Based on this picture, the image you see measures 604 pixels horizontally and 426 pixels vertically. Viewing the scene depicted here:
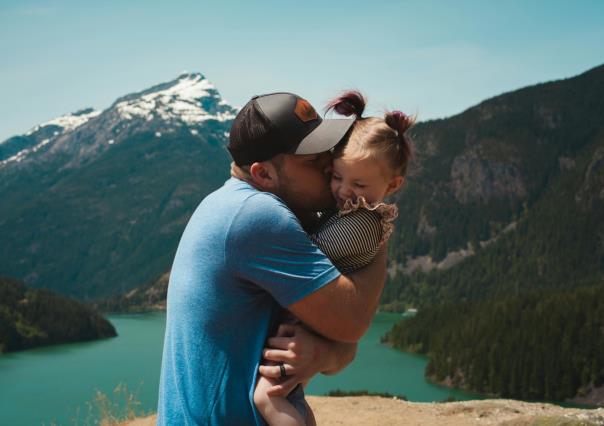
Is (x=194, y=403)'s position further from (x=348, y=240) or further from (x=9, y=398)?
(x=9, y=398)

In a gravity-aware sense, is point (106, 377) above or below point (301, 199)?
below

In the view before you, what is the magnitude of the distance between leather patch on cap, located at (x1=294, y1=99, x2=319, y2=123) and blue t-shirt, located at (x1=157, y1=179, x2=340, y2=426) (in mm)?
410

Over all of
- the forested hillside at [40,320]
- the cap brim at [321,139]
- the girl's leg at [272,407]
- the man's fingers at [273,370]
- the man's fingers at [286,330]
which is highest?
the cap brim at [321,139]

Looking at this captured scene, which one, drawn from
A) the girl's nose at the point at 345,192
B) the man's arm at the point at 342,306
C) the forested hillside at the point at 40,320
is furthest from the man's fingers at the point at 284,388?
the forested hillside at the point at 40,320

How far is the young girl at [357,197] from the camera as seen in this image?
314cm

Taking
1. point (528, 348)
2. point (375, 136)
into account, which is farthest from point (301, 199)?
point (528, 348)

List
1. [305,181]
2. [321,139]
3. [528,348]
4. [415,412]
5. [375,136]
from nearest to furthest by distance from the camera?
[321,139] → [305,181] → [375,136] → [415,412] → [528,348]

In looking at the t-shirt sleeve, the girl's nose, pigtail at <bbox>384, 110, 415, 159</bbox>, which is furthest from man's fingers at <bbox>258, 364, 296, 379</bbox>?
pigtail at <bbox>384, 110, 415, 159</bbox>

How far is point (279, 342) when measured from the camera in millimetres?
3117

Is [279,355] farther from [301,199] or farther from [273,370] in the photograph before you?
[301,199]

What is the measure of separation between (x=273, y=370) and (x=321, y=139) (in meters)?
1.03

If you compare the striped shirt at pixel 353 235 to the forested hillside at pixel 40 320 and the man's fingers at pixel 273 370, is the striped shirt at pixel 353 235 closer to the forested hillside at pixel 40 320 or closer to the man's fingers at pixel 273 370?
the man's fingers at pixel 273 370

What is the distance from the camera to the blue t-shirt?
3.00m

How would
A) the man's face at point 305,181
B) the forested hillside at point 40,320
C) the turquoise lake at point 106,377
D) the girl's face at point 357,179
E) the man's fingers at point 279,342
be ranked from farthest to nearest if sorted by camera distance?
the forested hillside at point 40,320, the turquoise lake at point 106,377, the girl's face at point 357,179, the man's face at point 305,181, the man's fingers at point 279,342
